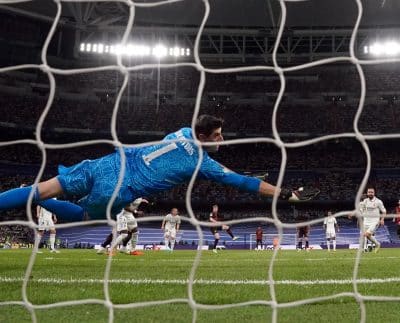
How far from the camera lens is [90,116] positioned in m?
29.8

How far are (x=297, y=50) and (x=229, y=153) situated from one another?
712cm

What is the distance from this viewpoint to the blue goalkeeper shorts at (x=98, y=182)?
174 inches

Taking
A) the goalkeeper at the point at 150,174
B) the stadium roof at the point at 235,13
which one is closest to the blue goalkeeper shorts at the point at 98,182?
the goalkeeper at the point at 150,174

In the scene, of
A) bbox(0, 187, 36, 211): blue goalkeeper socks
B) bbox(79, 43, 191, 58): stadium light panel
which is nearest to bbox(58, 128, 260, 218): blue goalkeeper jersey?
bbox(0, 187, 36, 211): blue goalkeeper socks

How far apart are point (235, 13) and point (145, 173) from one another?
70.4ft

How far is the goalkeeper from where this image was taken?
171 inches

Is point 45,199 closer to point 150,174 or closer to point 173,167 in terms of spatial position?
point 150,174

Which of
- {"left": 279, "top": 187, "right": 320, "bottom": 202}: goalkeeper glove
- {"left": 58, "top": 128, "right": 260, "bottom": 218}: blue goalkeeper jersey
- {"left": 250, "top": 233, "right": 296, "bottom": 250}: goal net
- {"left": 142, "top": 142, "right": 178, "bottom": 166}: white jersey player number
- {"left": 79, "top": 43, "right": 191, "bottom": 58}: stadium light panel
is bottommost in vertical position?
{"left": 250, "top": 233, "right": 296, "bottom": 250}: goal net

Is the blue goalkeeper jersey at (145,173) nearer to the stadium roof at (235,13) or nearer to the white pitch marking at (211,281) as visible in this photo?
the white pitch marking at (211,281)

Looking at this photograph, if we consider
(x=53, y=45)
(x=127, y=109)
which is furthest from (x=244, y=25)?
(x=53, y=45)

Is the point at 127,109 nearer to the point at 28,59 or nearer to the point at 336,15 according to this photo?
the point at 28,59

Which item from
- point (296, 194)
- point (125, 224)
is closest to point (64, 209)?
point (296, 194)

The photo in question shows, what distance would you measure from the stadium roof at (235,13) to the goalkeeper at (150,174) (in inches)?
731

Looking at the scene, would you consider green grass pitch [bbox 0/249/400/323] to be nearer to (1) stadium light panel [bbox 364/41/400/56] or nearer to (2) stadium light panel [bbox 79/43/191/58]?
(2) stadium light panel [bbox 79/43/191/58]
